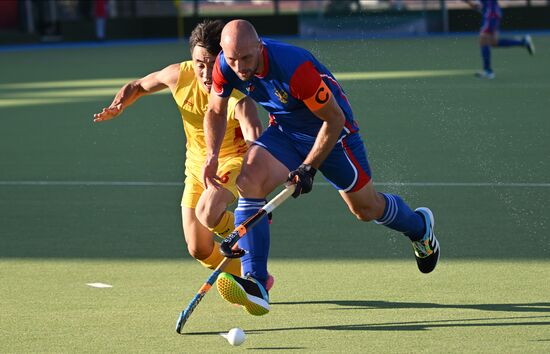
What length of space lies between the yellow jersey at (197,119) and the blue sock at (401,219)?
836 mm

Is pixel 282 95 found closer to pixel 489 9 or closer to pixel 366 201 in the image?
pixel 366 201

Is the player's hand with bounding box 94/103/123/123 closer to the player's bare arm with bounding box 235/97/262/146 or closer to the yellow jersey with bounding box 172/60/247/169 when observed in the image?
the yellow jersey with bounding box 172/60/247/169

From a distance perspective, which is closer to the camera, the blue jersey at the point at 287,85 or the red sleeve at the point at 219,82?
the blue jersey at the point at 287,85

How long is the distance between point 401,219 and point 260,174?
946 millimetres

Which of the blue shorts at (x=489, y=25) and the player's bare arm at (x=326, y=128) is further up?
the player's bare arm at (x=326, y=128)

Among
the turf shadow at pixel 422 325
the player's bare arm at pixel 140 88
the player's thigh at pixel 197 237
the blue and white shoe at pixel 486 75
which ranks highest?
the player's bare arm at pixel 140 88

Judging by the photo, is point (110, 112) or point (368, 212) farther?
point (110, 112)

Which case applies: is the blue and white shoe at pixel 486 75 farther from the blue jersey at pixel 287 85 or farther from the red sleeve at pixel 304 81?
the red sleeve at pixel 304 81

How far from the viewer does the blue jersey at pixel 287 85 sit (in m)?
5.43

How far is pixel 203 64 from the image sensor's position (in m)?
6.03

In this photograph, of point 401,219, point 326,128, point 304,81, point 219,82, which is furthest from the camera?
point 401,219

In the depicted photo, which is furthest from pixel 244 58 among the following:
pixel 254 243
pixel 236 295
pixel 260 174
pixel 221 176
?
pixel 221 176

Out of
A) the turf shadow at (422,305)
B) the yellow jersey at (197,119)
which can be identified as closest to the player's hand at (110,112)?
→ the yellow jersey at (197,119)

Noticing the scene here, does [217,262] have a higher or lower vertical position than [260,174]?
lower
